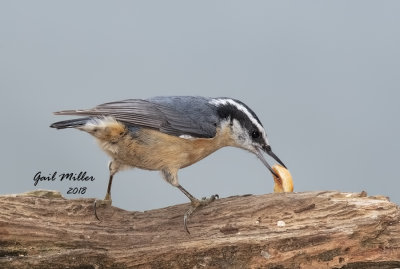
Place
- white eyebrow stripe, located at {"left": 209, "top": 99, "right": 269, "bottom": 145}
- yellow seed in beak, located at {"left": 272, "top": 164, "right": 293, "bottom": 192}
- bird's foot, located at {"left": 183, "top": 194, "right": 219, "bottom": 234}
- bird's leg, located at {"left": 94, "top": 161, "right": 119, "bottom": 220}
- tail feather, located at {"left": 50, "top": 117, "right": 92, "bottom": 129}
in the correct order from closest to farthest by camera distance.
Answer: tail feather, located at {"left": 50, "top": 117, "right": 92, "bottom": 129}, bird's foot, located at {"left": 183, "top": 194, "right": 219, "bottom": 234}, bird's leg, located at {"left": 94, "top": 161, "right": 119, "bottom": 220}, yellow seed in beak, located at {"left": 272, "top": 164, "right": 293, "bottom": 192}, white eyebrow stripe, located at {"left": 209, "top": 99, "right": 269, "bottom": 145}

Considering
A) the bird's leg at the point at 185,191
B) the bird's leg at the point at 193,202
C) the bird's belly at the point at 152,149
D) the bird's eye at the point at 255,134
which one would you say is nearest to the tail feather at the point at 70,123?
the bird's belly at the point at 152,149

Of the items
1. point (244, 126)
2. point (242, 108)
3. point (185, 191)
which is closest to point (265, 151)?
point (244, 126)

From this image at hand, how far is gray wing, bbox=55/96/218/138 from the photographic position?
4246mm

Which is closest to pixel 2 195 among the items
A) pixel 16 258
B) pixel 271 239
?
pixel 16 258

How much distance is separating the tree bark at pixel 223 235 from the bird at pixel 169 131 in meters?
0.22

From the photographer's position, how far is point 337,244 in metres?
3.80

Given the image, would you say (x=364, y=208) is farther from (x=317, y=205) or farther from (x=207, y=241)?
(x=207, y=241)

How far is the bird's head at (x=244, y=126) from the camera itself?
4.64 meters

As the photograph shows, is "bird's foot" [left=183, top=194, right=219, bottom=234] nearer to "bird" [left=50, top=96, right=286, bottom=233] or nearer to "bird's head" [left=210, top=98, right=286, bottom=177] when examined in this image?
"bird" [left=50, top=96, right=286, bottom=233]

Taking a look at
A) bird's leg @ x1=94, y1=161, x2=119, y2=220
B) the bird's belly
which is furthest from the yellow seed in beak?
bird's leg @ x1=94, y1=161, x2=119, y2=220

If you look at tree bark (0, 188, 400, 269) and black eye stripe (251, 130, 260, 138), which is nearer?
tree bark (0, 188, 400, 269)

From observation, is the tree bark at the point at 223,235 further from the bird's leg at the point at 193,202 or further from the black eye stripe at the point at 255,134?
the black eye stripe at the point at 255,134

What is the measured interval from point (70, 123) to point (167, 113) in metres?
0.72

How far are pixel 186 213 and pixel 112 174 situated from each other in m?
0.74
